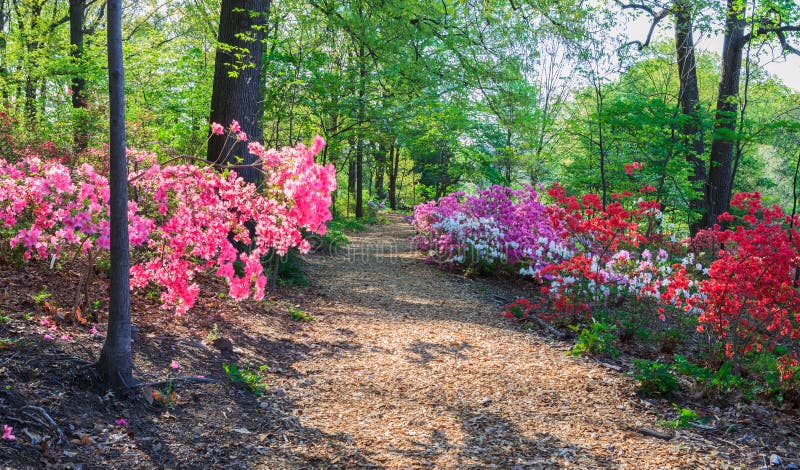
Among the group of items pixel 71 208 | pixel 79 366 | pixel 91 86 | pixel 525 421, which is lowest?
pixel 525 421

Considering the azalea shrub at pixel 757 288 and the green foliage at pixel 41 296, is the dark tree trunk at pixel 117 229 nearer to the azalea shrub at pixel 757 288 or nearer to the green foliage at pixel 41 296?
the green foliage at pixel 41 296

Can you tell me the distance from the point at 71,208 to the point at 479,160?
12.2 metres

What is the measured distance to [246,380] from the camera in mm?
3361

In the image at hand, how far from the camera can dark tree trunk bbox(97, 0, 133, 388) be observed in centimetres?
249

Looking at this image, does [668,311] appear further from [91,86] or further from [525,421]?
[91,86]

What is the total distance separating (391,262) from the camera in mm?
9070

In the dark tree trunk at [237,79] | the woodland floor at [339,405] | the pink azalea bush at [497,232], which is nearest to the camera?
the woodland floor at [339,405]

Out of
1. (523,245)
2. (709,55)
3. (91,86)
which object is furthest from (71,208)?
(709,55)

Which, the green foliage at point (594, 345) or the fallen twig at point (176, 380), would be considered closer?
the fallen twig at point (176, 380)

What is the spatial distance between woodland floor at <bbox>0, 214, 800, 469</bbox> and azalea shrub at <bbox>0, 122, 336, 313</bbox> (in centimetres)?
46

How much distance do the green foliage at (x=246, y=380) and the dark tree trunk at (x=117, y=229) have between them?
707 millimetres

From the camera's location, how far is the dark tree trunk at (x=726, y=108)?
29.1 ft

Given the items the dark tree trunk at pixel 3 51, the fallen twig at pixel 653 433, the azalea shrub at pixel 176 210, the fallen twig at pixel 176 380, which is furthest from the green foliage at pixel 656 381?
the dark tree trunk at pixel 3 51

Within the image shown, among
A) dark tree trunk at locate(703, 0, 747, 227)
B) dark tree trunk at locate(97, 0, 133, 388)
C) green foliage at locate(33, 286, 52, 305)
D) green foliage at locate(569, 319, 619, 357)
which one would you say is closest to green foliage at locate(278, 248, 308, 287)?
green foliage at locate(33, 286, 52, 305)
